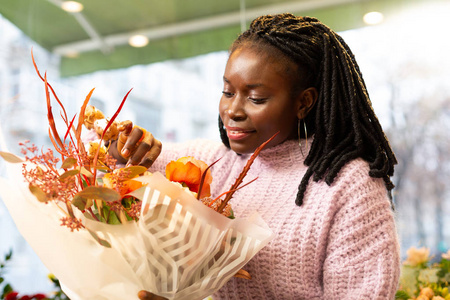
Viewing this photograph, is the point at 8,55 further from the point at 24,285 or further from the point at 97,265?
the point at 97,265

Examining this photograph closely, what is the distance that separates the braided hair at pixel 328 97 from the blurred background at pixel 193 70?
4.21 ft

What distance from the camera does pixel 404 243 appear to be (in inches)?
86.1

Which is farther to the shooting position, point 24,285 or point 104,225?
point 24,285

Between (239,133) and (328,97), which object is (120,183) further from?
(328,97)

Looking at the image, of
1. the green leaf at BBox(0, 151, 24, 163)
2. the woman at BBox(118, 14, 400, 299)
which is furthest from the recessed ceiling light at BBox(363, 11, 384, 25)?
the green leaf at BBox(0, 151, 24, 163)

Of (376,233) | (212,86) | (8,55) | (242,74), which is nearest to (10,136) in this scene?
(8,55)

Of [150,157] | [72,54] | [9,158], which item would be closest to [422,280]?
[150,157]

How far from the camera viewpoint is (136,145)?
74cm

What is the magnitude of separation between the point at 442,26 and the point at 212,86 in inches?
43.3

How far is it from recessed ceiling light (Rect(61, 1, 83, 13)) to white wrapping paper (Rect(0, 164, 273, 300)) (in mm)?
1839

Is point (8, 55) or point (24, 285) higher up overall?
point (8, 55)

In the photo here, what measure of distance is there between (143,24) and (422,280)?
1778 mm

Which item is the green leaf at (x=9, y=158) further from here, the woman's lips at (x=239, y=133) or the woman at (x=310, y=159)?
the woman's lips at (x=239, y=133)

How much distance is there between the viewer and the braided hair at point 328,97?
2.62ft
